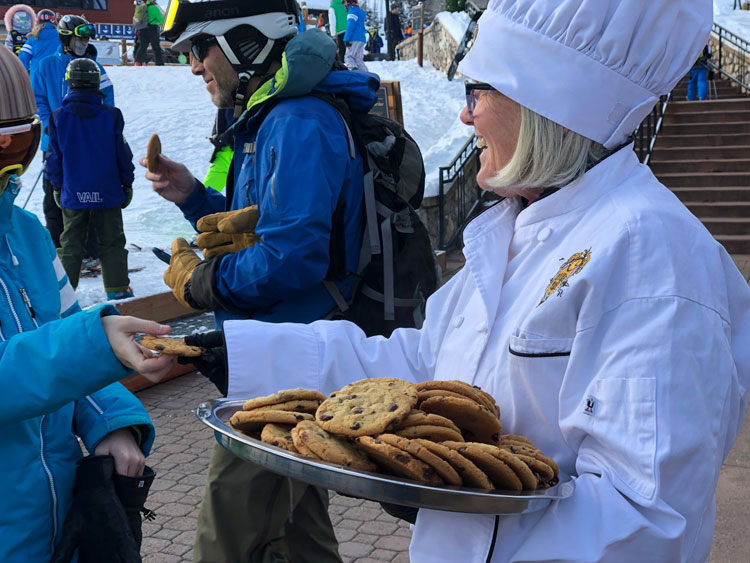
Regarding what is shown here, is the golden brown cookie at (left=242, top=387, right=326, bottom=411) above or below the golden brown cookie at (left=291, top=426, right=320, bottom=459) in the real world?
below

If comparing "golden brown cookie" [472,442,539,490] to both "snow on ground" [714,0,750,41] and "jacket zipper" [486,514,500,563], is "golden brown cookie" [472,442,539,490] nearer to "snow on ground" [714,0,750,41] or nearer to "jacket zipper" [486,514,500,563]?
"jacket zipper" [486,514,500,563]

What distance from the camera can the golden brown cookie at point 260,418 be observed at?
5.58 ft

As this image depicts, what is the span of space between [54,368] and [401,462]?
92cm

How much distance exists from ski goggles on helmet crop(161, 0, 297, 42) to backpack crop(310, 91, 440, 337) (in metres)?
0.61

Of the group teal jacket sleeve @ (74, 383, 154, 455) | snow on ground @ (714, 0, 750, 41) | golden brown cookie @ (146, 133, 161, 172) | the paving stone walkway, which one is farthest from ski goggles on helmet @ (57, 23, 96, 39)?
snow on ground @ (714, 0, 750, 41)

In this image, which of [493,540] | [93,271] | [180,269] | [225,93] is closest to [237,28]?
[225,93]

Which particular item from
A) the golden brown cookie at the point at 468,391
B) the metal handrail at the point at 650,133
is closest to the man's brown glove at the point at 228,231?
the golden brown cookie at the point at 468,391

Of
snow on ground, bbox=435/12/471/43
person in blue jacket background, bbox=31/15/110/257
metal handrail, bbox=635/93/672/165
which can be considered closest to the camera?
person in blue jacket background, bbox=31/15/110/257

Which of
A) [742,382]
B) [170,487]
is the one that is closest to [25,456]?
[742,382]

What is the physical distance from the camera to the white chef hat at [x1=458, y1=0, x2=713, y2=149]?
1705mm

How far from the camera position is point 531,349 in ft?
5.46

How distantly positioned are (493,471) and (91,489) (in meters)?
Result: 1.14

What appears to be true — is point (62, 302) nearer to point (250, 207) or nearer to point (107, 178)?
point (250, 207)

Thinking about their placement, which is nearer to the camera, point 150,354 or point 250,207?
point 150,354
